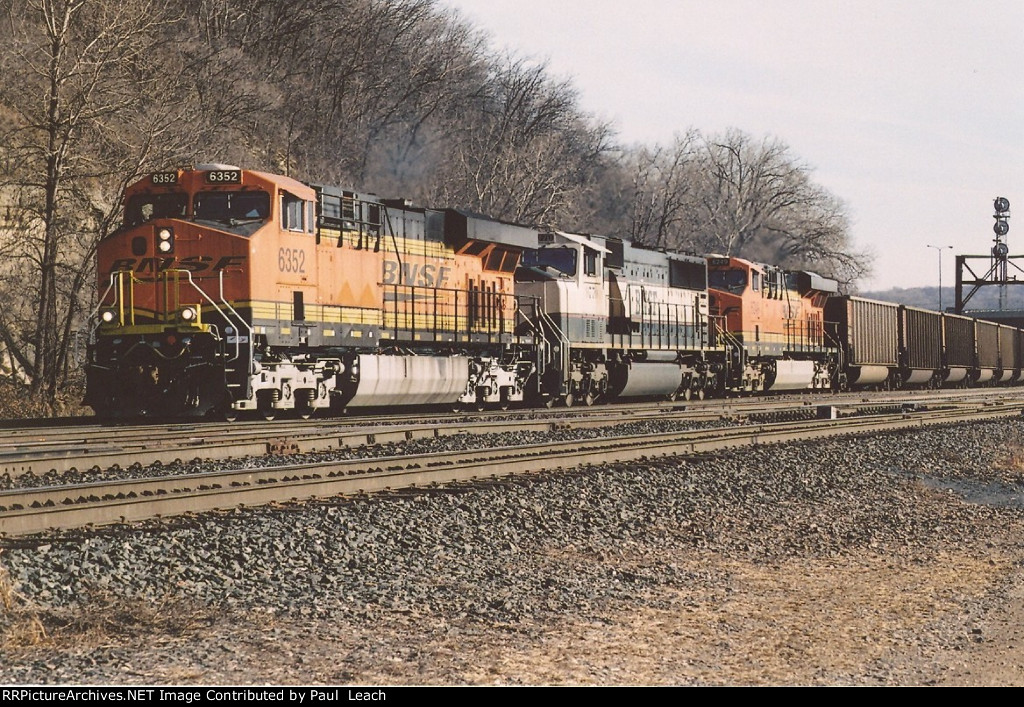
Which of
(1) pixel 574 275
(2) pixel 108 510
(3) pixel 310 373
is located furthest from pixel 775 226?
(2) pixel 108 510

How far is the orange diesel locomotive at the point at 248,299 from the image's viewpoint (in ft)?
54.6

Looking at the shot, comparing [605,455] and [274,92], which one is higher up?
[274,92]

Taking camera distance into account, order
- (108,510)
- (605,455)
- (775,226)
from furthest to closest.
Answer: (775,226) → (605,455) → (108,510)

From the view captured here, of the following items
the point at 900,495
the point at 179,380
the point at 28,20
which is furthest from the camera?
the point at 28,20

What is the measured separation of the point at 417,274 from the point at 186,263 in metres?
4.61

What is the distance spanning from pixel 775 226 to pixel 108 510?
68932 mm

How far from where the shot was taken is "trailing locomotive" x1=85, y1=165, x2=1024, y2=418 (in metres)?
16.7

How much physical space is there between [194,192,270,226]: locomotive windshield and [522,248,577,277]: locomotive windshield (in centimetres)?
818

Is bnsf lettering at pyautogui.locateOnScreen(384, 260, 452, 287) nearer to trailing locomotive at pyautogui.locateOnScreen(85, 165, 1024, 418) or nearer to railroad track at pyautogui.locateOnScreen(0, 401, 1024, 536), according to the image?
trailing locomotive at pyautogui.locateOnScreen(85, 165, 1024, 418)

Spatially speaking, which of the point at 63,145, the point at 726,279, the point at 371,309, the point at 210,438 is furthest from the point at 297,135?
the point at 210,438

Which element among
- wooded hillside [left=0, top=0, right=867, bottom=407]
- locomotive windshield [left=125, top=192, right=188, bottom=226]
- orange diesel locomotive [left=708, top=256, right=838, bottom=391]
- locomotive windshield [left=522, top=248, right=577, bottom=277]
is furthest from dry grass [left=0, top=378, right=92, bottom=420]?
orange diesel locomotive [left=708, top=256, right=838, bottom=391]

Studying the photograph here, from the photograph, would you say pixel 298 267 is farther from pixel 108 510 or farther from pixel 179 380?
pixel 108 510

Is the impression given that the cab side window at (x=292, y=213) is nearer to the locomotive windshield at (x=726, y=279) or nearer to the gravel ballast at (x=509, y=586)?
the gravel ballast at (x=509, y=586)

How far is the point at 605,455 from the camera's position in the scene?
43.4ft
